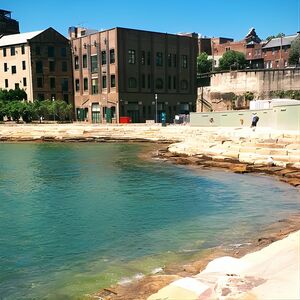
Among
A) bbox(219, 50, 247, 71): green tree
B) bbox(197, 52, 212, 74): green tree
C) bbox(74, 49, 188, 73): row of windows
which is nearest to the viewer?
bbox(74, 49, 188, 73): row of windows

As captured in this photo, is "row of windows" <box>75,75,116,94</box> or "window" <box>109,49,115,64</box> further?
"row of windows" <box>75,75,116,94</box>

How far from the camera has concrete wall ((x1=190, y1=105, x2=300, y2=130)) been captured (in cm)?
3322

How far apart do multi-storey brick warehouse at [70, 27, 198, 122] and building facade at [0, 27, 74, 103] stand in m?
2.44

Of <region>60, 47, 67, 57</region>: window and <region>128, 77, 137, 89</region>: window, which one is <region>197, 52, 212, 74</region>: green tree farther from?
<region>60, 47, 67, 57</region>: window

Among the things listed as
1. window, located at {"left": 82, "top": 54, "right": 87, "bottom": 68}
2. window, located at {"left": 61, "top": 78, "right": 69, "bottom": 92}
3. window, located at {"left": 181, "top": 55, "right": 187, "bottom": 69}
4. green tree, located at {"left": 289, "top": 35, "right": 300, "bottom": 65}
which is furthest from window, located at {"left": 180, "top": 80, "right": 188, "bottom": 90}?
green tree, located at {"left": 289, "top": 35, "right": 300, "bottom": 65}

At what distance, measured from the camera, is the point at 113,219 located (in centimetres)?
1627

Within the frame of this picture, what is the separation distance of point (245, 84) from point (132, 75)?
81.4 feet

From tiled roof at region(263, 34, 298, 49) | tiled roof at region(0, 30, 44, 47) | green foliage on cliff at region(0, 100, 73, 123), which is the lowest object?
green foliage on cliff at region(0, 100, 73, 123)

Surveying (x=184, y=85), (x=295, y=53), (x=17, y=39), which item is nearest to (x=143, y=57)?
(x=184, y=85)

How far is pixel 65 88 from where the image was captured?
8300 centimetres

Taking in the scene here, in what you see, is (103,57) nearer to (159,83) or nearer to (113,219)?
(159,83)

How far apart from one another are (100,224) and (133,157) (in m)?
22.4

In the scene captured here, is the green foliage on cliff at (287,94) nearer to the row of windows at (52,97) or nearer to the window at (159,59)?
the window at (159,59)

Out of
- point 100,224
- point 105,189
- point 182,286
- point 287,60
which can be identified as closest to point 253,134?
point 105,189
